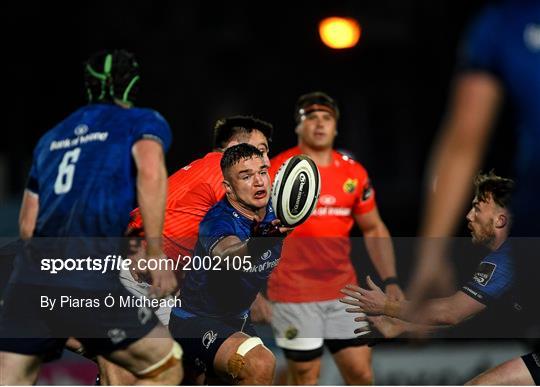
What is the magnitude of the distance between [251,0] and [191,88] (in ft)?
6.80

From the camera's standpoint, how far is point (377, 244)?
7.72 metres

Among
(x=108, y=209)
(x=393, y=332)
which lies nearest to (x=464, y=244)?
(x=393, y=332)

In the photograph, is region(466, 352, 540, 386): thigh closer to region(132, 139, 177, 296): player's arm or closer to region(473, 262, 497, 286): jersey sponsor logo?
region(473, 262, 497, 286): jersey sponsor logo

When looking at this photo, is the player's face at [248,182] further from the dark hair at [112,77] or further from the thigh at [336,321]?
the thigh at [336,321]

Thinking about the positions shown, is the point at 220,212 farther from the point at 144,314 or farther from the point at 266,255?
the point at 144,314

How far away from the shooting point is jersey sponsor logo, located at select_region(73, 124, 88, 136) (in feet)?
18.0

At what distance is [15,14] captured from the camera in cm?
1470

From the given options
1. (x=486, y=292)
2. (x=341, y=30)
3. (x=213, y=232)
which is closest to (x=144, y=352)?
(x=213, y=232)

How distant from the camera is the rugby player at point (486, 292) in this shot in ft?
17.1

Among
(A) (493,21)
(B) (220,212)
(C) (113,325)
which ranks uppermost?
(A) (493,21)

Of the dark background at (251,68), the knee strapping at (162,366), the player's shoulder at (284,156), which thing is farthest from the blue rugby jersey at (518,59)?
the dark background at (251,68)

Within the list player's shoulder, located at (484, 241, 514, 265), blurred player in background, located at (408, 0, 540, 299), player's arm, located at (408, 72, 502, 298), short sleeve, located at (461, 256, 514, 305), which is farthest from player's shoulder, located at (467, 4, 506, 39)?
short sleeve, located at (461, 256, 514, 305)

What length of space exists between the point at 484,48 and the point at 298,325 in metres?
5.05

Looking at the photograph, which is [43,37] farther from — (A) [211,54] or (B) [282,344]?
(B) [282,344]
